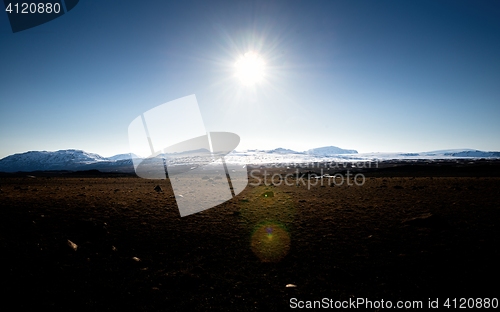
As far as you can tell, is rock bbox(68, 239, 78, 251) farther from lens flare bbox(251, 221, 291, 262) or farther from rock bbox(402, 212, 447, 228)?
rock bbox(402, 212, 447, 228)

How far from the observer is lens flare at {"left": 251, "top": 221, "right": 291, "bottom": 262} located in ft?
30.2

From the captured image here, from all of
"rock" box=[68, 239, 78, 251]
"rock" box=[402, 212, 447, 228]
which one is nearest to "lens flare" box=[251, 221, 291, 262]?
"rock" box=[402, 212, 447, 228]

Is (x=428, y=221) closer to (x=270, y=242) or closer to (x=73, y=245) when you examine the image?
(x=270, y=242)

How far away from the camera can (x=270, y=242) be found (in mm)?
10586

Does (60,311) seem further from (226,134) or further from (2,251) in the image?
(226,134)

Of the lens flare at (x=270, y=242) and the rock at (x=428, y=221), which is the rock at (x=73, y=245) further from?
the rock at (x=428, y=221)

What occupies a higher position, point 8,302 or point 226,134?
point 226,134

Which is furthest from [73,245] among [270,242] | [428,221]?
[428,221]

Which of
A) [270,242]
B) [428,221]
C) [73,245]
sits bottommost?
[270,242]

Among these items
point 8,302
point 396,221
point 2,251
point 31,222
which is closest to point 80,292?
point 8,302

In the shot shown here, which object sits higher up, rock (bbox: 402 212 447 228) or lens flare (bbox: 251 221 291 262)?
rock (bbox: 402 212 447 228)

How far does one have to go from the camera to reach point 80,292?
6.37 m

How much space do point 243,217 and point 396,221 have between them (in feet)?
30.3

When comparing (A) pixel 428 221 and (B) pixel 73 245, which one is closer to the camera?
(B) pixel 73 245
